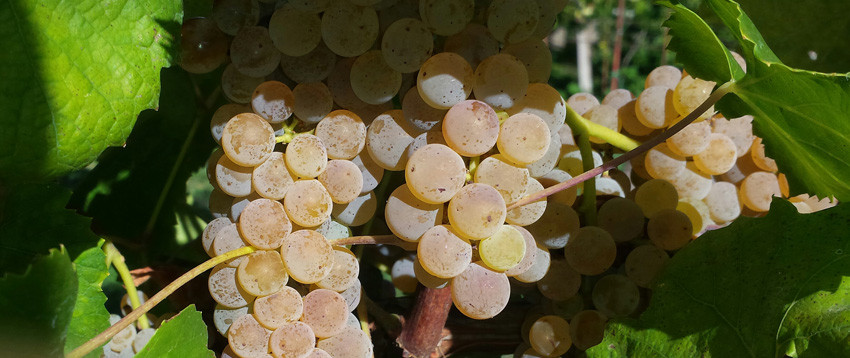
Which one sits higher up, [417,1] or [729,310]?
[417,1]

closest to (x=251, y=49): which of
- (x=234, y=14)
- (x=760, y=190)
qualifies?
(x=234, y=14)

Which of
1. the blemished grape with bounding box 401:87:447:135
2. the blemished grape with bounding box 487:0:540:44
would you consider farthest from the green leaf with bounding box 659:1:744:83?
the blemished grape with bounding box 401:87:447:135

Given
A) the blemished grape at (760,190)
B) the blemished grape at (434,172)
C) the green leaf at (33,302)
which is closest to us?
the green leaf at (33,302)

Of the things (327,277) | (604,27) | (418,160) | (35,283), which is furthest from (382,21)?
(604,27)

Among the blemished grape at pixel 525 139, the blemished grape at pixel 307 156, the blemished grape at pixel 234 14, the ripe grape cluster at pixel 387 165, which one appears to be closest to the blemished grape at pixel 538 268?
the ripe grape cluster at pixel 387 165

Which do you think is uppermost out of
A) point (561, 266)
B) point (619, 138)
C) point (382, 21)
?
point (382, 21)

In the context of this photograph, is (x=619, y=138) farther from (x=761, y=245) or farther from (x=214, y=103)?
(x=214, y=103)

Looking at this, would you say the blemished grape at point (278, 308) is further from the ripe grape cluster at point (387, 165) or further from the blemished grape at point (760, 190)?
the blemished grape at point (760, 190)

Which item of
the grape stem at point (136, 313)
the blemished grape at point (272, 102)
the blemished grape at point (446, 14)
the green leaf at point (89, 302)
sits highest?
the blemished grape at point (446, 14)
